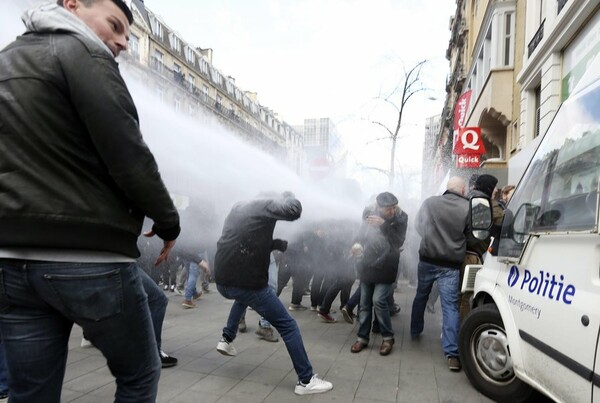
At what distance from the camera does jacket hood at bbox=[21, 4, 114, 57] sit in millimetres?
1424

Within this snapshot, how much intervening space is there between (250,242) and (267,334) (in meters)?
1.82

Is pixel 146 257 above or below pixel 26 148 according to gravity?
below

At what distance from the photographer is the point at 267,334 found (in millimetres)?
4922

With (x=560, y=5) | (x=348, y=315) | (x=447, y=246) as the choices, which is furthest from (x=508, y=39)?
(x=447, y=246)

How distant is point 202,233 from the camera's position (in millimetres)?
6805

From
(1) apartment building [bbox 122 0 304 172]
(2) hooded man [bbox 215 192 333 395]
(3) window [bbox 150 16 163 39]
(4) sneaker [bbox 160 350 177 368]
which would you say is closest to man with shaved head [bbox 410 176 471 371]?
(2) hooded man [bbox 215 192 333 395]

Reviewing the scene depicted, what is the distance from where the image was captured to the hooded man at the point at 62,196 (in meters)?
1.35

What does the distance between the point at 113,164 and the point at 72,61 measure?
0.36 meters

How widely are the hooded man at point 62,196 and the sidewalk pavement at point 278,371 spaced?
2.02 meters

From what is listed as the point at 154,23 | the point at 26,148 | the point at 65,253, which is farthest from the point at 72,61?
the point at 154,23

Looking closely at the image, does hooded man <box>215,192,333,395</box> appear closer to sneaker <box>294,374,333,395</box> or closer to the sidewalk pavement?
sneaker <box>294,374,333,395</box>

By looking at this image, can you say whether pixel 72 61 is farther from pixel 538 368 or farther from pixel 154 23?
pixel 154 23

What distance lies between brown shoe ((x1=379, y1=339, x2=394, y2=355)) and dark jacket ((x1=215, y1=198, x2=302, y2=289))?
1.75 m

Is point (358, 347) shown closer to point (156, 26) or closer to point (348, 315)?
point (348, 315)
